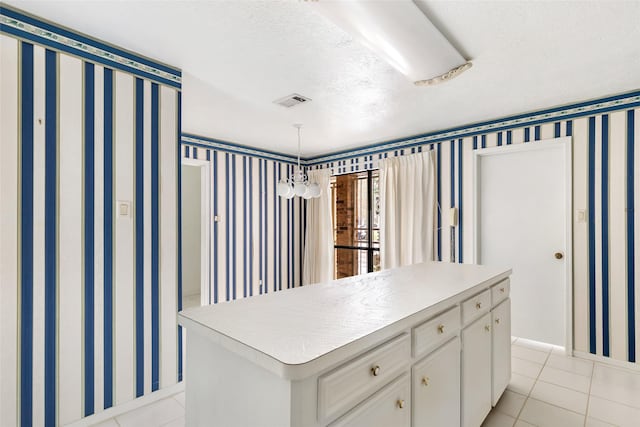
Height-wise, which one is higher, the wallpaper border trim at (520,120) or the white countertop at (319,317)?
the wallpaper border trim at (520,120)

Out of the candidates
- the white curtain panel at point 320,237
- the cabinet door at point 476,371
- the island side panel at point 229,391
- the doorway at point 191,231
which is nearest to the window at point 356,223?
the white curtain panel at point 320,237

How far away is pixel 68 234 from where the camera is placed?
73.9 inches

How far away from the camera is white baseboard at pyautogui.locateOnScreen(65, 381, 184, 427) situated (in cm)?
193

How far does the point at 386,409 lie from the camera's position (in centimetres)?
115

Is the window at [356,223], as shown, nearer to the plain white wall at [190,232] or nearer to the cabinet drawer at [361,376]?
Result: the plain white wall at [190,232]

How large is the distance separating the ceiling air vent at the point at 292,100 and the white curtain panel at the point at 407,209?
1860mm

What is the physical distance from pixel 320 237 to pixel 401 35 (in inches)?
151

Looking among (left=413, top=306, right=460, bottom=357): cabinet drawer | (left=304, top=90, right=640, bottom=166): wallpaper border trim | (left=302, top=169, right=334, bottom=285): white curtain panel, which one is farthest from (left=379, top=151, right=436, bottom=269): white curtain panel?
(left=413, top=306, right=460, bottom=357): cabinet drawer

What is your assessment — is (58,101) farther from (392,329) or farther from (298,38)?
(392,329)

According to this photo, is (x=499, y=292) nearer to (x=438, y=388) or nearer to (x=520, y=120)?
A: (x=438, y=388)

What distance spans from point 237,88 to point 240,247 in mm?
2559

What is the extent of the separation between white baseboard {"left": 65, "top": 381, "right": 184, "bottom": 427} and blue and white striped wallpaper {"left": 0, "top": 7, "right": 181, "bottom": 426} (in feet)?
0.10

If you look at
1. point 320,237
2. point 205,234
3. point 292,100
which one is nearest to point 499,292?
point 292,100

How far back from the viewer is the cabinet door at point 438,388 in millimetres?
1323
